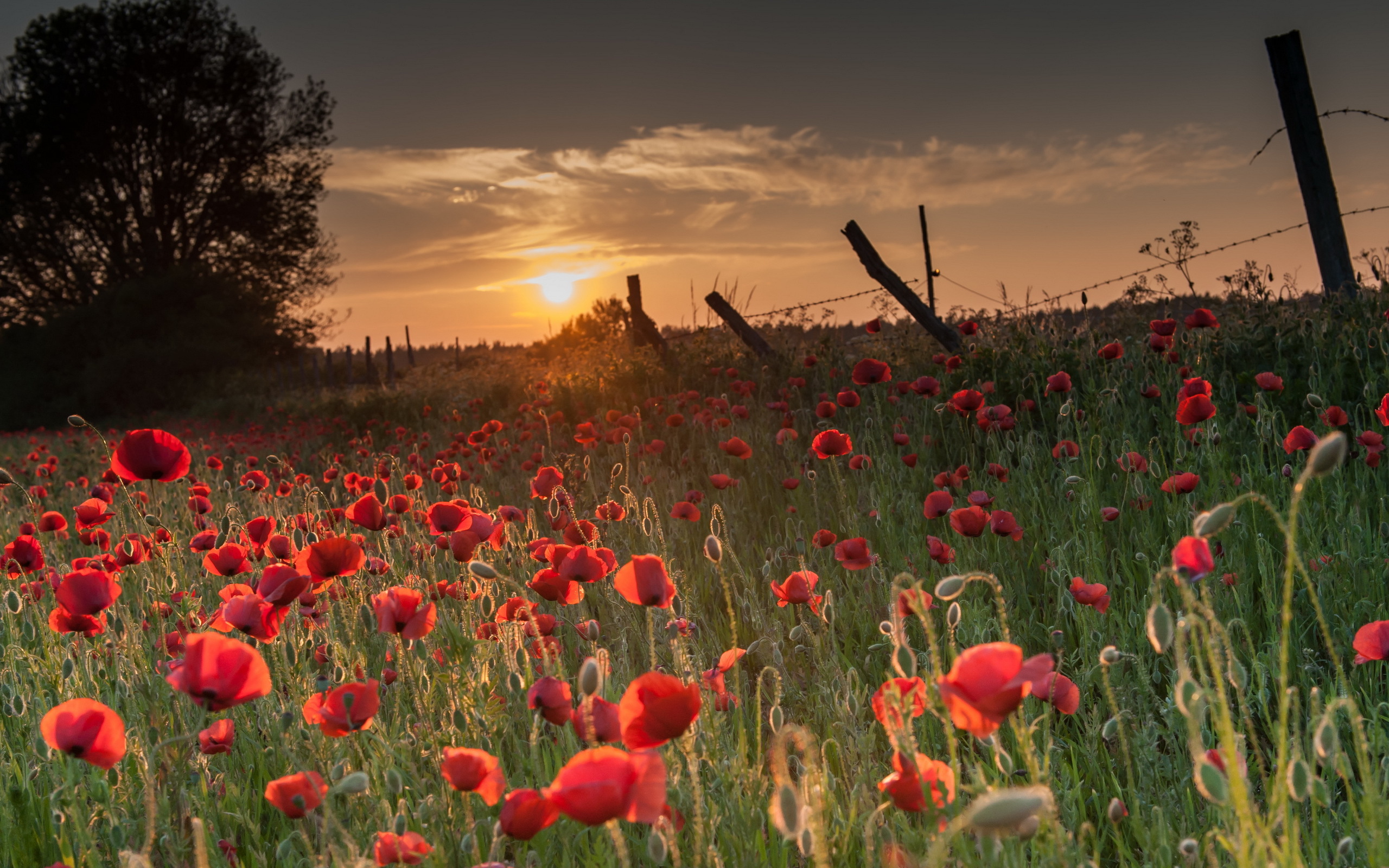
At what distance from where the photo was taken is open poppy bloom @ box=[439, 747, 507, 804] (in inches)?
45.3

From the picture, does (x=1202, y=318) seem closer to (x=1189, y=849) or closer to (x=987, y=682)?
(x=1189, y=849)

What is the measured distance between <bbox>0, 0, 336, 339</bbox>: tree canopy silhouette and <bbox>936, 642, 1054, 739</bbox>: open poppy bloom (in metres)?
28.2

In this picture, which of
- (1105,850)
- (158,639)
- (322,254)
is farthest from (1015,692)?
(322,254)

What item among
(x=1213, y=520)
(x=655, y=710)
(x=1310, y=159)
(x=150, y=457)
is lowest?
(x=655, y=710)

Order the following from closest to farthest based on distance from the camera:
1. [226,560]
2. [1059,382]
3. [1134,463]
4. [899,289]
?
[226,560] → [1134,463] → [1059,382] → [899,289]

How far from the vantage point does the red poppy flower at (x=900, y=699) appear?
1.10 metres

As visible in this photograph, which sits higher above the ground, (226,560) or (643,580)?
(226,560)

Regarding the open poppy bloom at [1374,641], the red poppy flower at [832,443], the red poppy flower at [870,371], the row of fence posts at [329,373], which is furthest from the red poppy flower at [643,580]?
the row of fence posts at [329,373]

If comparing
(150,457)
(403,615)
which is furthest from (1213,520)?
(150,457)

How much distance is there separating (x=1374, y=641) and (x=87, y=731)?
1971mm

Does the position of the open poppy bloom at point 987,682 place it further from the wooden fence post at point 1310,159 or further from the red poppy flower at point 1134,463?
the wooden fence post at point 1310,159

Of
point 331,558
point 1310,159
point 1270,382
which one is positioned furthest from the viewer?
point 1310,159

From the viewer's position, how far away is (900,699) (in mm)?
1150

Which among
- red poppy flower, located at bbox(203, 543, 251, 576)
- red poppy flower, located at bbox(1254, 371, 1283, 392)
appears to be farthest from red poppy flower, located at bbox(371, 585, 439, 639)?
red poppy flower, located at bbox(1254, 371, 1283, 392)
